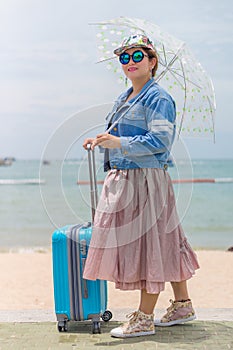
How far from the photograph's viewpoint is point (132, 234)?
3951mm

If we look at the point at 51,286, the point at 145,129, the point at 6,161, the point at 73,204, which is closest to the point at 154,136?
the point at 145,129

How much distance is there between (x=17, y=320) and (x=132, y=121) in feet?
4.39

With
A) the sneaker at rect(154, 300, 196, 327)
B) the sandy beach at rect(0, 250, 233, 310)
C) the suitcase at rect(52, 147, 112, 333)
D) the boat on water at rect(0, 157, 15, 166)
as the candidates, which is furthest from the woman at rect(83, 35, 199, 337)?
the boat on water at rect(0, 157, 15, 166)

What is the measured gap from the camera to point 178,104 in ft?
13.7

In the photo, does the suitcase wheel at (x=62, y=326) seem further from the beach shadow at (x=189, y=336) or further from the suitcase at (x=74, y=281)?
the beach shadow at (x=189, y=336)

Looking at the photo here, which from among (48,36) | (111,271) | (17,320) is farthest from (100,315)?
(48,36)

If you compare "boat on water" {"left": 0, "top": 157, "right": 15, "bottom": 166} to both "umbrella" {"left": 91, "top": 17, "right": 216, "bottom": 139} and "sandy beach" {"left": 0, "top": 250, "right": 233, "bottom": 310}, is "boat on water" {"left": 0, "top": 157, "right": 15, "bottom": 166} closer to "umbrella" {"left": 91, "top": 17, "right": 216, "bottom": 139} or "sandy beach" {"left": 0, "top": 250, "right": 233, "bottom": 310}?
"sandy beach" {"left": 0, "top": 250, "right": 233, "bottom": 310}

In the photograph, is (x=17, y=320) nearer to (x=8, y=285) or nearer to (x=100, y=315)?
(x=100, y=315)

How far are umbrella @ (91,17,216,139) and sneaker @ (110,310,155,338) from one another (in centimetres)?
97

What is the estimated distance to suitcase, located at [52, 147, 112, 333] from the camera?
4055mm

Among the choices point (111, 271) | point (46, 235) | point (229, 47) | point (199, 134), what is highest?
point (229, 47)

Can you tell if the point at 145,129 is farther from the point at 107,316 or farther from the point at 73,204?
the point at 73,204

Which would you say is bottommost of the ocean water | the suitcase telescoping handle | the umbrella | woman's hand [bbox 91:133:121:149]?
the ocean water

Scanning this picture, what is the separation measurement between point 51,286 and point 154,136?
321 centimetres
